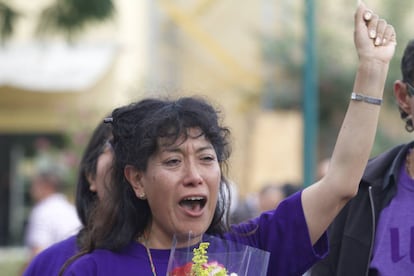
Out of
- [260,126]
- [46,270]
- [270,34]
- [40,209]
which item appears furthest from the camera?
[270,34]

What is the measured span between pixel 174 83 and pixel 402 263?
55.9 ft

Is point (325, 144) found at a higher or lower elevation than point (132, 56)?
lower

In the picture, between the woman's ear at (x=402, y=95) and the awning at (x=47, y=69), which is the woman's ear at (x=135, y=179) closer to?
the woman's ear at (x=402, y=95)

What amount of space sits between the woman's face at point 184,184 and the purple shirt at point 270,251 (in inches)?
5.2

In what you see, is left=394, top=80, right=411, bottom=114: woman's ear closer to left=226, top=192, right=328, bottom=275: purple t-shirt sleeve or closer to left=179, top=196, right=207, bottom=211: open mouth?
left=226, top=192, right=328, bottom=275: purple t-shirt sleeve

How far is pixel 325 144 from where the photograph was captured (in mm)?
20453

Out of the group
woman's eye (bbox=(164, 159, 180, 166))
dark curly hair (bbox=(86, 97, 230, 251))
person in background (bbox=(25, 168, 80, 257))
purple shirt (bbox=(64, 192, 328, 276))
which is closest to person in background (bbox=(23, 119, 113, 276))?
dark curly hair (bbox=(86, 97, 230, 251))

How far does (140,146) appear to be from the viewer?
355cm

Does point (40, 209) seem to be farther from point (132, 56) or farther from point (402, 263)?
point (132, 56)

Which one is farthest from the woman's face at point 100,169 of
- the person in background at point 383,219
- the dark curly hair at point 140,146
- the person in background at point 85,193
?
the person in background at point 383,219

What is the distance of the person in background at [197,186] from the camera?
11.4ft

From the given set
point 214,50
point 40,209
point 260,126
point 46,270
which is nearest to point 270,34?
point 214,50

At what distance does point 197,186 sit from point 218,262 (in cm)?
25

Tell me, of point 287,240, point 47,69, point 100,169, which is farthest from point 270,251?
point 47,69
